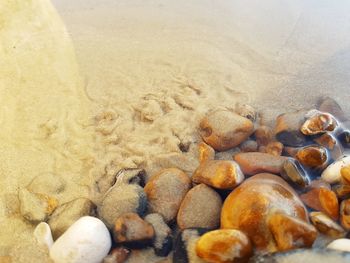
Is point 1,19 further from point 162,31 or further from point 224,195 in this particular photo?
point 224,195

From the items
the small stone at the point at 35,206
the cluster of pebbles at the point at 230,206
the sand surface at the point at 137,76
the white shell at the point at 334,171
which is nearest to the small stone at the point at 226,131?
the cluster of pebbles at the point at 230,206

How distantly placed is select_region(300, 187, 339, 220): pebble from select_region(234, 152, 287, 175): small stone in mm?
188

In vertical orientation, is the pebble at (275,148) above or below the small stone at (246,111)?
below

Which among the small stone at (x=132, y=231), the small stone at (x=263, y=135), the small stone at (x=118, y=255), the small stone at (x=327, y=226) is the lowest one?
the small stone at (x=118, y=255)

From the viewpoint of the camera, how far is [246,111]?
2.52 meters

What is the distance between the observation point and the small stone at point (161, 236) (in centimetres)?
A: 186

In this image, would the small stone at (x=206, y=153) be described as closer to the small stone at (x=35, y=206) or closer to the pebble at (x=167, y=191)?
the pebble at (x=167, y=191)

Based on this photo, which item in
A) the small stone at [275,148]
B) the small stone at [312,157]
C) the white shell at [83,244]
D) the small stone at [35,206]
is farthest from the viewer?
the small stone at [275,148]

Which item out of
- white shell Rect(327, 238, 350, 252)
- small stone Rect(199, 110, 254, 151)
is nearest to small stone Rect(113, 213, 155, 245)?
small stone Rect(199, 110, 254, 151)

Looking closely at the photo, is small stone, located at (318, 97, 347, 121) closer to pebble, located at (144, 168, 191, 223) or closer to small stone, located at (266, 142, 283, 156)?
small stone, located at (266, 142, 283, 156)

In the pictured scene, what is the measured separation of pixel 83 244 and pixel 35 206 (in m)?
0.40

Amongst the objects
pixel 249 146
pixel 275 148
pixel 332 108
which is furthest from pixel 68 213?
pixel 332 108

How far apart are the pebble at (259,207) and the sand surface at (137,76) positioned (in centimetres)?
43

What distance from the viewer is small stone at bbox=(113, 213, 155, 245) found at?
6.07 ft
